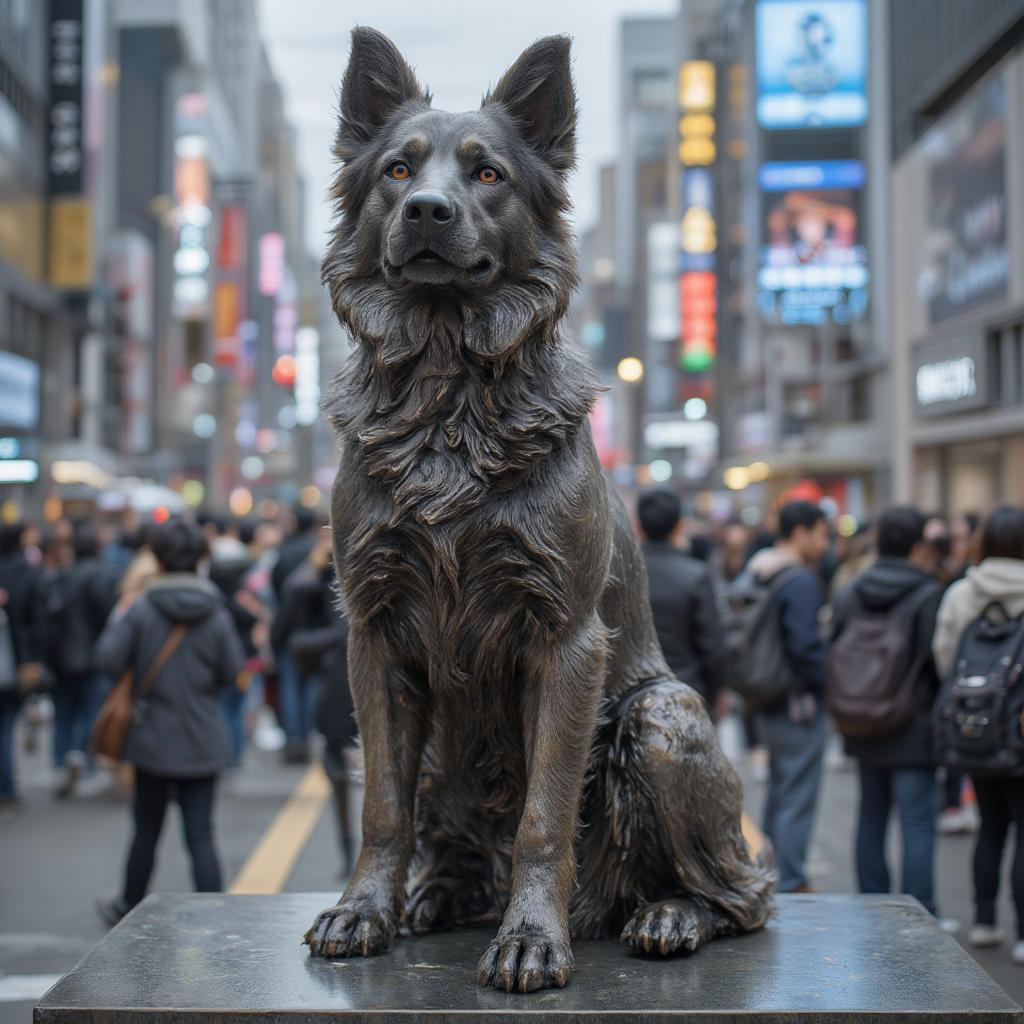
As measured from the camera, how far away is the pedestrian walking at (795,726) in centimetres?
850

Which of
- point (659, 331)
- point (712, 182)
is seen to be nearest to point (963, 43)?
point (712, 182)

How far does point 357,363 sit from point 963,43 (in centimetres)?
2655

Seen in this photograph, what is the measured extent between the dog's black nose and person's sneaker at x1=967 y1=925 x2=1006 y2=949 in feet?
18.3

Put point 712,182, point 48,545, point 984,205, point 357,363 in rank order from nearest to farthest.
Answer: point 357,363
point 48,545
point 984,205
point 712,182

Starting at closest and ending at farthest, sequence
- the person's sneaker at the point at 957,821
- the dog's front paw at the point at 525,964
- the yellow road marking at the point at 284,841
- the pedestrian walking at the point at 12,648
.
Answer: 1. the dog's front paw at the point at 525,964
2. the yellow road marking at the point at 284,841
3. the person's sneaker at the point at 957,821
4. the pedestrian walking at the point at 12,648

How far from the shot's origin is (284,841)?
10.3 meters

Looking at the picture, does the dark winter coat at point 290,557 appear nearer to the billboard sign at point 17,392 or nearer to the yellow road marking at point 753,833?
the yellow road marking at point 753,833

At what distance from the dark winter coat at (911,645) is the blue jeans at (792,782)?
32.0 inches

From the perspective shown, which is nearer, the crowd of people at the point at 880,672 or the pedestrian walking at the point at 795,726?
the crowd of people at the point at 880,672

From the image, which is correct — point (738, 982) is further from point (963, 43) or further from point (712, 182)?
point (712, 182)

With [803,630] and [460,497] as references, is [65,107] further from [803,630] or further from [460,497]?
[460,497]


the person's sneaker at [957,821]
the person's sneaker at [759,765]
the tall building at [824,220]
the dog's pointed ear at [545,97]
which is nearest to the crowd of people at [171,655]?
the dog's pointed ear at [545,97]

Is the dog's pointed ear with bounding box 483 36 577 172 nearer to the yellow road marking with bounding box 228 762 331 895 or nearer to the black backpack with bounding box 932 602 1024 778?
the black backpack with bounding box 932 602 1024 778

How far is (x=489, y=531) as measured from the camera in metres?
3.58
